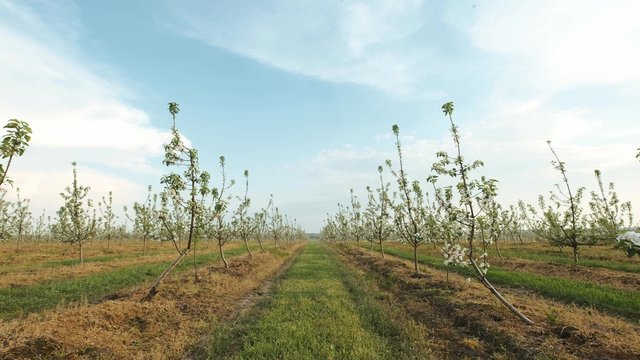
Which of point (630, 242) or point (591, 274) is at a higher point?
point (630, 242)

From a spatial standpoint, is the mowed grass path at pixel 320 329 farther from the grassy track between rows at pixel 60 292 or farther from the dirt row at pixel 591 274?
the dirt row at pixel 591 274

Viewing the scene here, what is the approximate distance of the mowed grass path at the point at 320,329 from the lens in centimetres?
884

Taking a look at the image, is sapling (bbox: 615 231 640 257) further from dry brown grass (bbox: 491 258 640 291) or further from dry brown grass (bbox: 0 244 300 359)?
dry brown grass (bbox: 491 258 640 291)

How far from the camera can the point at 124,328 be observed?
11.3 meters

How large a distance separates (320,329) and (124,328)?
631 centimetres

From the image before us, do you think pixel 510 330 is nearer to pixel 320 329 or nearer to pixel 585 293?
pixel 320 329

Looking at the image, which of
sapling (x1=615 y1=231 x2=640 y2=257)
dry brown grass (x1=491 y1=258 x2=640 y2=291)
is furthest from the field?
sapling (x1=615 y1=231 x2=640 y2=257)

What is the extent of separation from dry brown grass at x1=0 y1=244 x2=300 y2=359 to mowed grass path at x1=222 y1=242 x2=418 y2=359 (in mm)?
1809

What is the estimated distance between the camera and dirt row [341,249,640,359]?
8680 millimetres

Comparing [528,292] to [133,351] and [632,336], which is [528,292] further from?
[133,351]

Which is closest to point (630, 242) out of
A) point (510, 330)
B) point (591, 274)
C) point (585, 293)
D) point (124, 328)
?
point (510, 330)

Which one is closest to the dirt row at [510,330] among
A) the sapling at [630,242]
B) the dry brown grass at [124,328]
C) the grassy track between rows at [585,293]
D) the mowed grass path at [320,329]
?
the grassy track between rows at [585,293]

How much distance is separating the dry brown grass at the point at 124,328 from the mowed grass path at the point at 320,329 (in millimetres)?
1809

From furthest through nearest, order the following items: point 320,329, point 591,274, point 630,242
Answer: point 591,274 < point 320,329 < point 630,242
